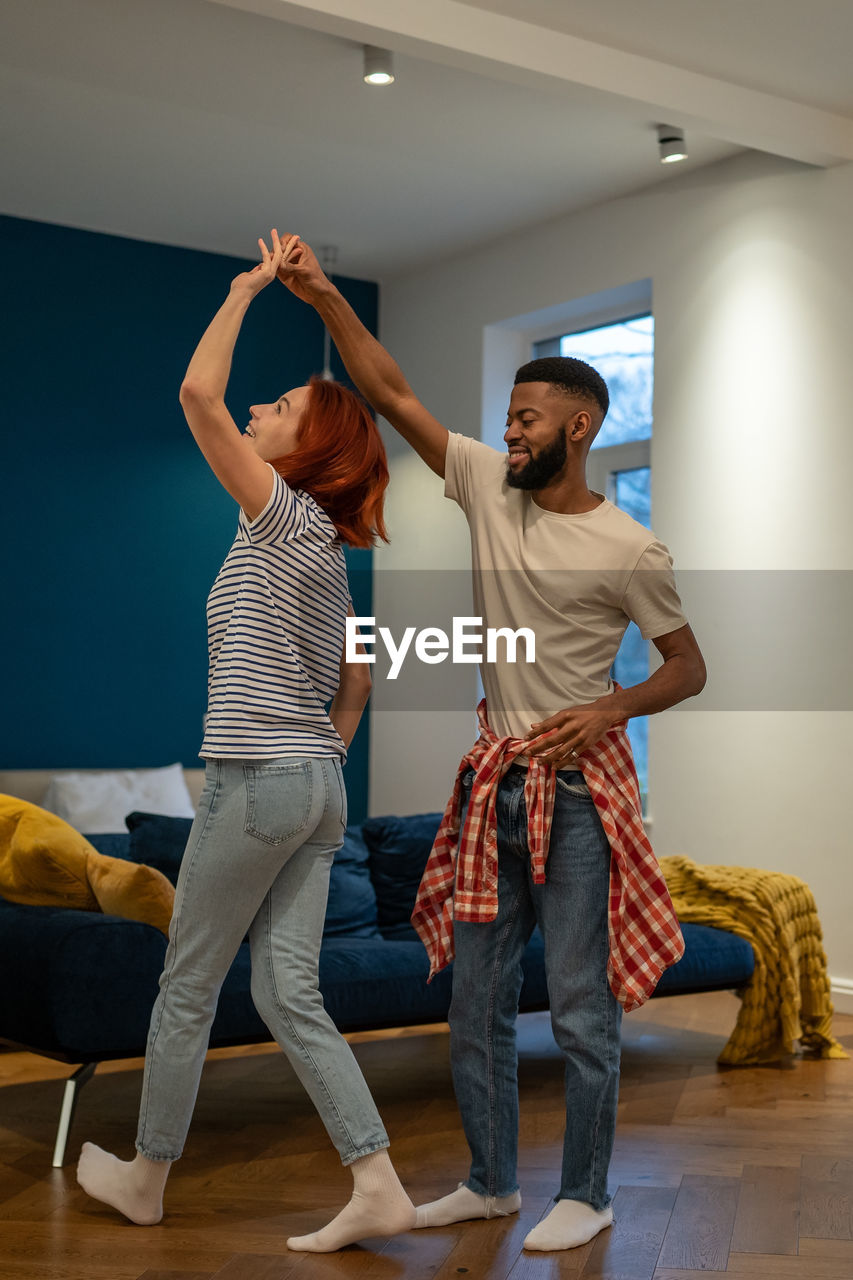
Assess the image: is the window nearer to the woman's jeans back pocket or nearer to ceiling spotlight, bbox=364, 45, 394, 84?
ceiling spotlight, bbox=364, 45, 394, 84

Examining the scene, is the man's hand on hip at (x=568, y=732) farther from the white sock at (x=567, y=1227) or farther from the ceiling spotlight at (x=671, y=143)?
the ceiling spotlight at (x=671, y=143)

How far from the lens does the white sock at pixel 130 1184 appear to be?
7.91 feet

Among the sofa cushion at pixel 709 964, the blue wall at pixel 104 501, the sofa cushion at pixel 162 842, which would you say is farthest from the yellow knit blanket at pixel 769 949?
the blue wall at pixel 104 501

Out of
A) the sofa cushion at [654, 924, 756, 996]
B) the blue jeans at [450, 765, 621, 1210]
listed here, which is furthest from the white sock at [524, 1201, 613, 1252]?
the sofa cushion at [654, 924, 756, 996]

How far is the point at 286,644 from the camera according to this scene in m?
2.31

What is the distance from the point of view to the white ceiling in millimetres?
4164

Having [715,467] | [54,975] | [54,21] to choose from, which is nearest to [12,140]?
[54,21]

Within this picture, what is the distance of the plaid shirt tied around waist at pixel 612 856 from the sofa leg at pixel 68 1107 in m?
0.97

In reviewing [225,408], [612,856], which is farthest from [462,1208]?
[225,408]

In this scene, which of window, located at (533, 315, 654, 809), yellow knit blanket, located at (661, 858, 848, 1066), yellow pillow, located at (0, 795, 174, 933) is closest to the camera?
yellow pillow, located at (0, 795, 174, 933)

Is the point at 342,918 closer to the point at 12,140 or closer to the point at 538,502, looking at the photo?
the point at 538,502

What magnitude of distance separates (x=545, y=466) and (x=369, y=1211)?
1.25 meters

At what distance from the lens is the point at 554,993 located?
2371 millimetres

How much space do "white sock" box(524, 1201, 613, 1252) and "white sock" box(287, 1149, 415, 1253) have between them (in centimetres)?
21
